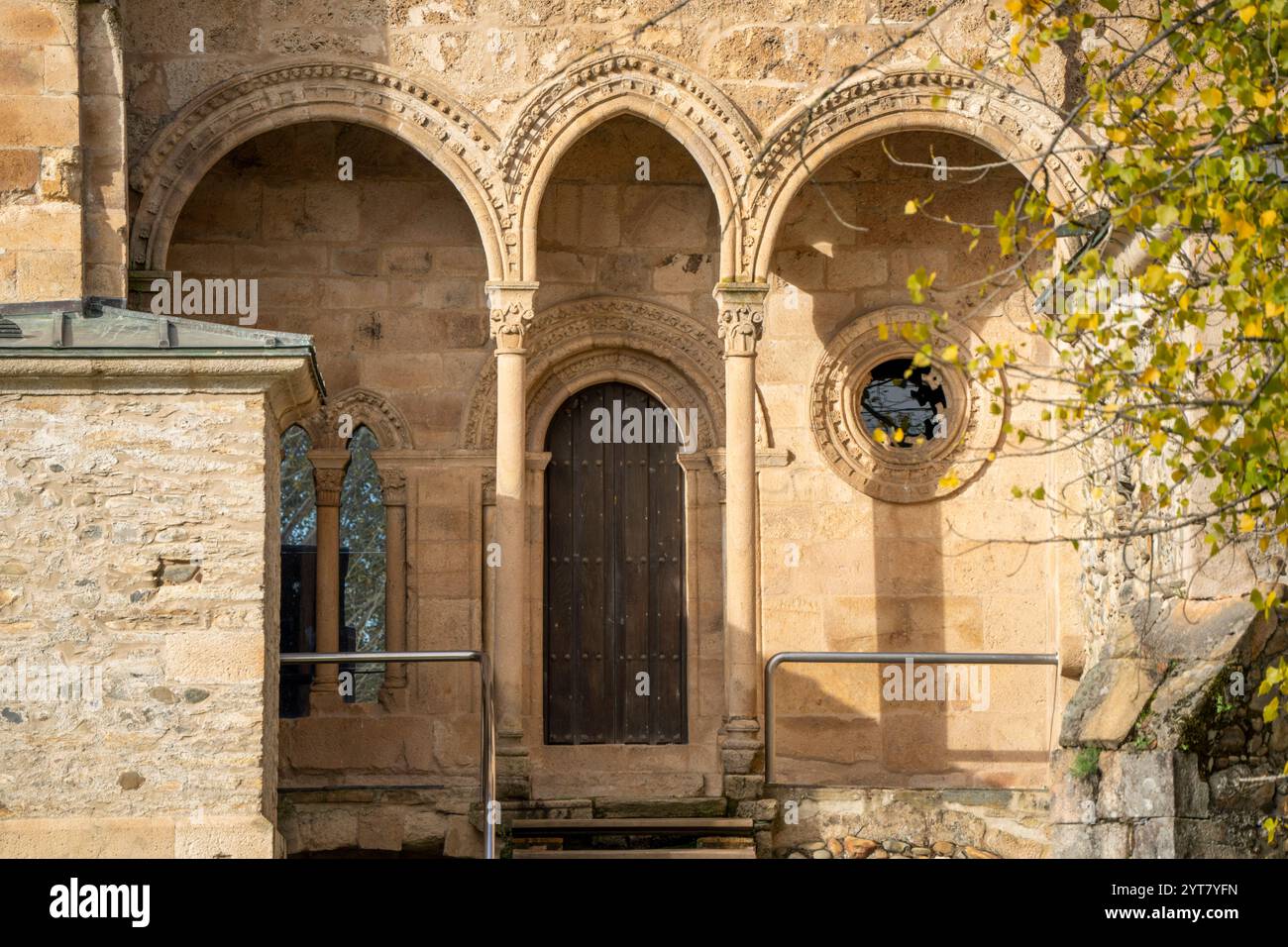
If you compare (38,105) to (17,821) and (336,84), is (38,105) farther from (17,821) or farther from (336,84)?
(17,821)

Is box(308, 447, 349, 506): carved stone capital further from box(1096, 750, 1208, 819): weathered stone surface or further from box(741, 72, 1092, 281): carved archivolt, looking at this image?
box(1096, 750, 1208, 819): weathered stone surface

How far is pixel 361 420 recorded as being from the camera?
48.8 feet

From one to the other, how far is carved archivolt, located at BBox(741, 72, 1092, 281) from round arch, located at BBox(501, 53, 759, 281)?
0.13 m

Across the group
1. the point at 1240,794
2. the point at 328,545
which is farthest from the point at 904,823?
the point at 328,545

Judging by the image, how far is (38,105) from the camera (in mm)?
12258

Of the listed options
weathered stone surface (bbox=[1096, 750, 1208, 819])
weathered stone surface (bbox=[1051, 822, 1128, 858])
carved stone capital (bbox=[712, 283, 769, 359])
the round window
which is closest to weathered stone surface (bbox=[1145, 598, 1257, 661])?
weathered stone surface (bbox=[1096, 750, 1208, 819])

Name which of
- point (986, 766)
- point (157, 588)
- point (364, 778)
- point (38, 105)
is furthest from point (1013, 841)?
point (38, 105)

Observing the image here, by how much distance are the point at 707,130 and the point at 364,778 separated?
5013 mm

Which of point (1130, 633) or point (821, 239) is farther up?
point (821, 239)

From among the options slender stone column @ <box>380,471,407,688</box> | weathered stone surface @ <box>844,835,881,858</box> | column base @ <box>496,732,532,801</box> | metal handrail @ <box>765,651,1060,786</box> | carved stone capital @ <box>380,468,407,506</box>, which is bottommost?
weathered stone surface @ <box>844,835,881,858</box>

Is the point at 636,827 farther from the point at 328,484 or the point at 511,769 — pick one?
the point at 328,484

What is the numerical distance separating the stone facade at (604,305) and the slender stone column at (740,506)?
27mm

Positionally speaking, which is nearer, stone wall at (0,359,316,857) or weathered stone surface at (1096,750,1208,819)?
stone wall at (0,359,316,857)

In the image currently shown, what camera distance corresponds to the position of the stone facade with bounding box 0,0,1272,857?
13.0 m
